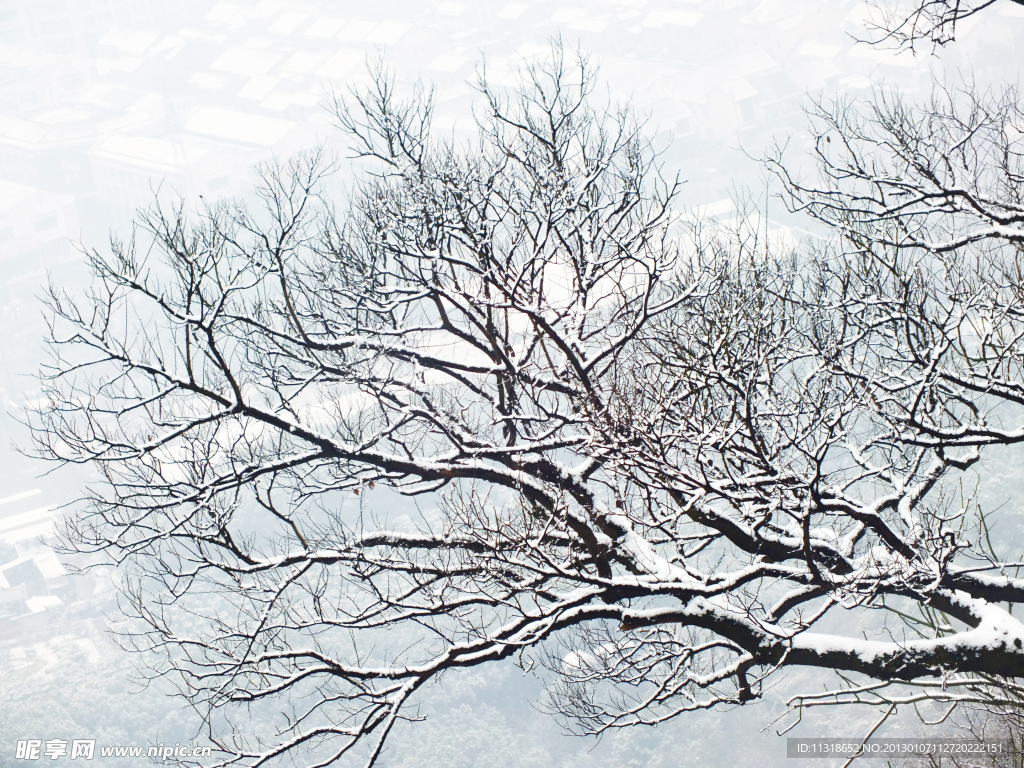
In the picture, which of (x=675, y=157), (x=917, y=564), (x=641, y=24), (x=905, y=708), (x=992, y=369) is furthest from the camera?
(x=641, y=24)

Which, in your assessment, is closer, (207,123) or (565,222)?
(565,222)

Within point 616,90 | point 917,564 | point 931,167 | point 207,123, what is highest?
point 207,123

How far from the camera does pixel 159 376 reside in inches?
293

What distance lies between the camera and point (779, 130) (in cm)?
5775

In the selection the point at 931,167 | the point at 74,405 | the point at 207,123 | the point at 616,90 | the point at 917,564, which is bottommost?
the point at 917,564

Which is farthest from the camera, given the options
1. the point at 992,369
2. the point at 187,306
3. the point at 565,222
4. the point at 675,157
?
the point at 675,157

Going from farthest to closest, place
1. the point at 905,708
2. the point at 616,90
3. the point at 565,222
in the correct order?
the point at 616,90, the point at 905,708, the point at 565,222

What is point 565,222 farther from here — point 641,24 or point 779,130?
point 641,24

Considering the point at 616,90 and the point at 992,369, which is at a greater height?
the point at 616,90

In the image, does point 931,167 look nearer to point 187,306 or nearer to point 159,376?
point 187,306

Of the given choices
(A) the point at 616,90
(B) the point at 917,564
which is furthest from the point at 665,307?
(A) the point at 616,90

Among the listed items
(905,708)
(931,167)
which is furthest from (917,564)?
(905,708)

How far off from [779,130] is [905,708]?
1679 inches

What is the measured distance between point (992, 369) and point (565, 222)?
3.88m
